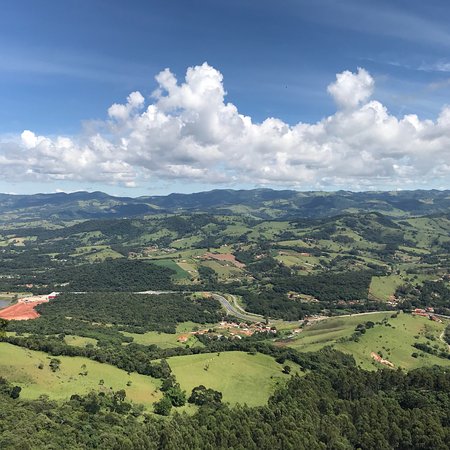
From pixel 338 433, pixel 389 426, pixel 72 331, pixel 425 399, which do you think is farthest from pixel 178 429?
pixel 72 331

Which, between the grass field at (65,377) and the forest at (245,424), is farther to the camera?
the grass field at (65,377)

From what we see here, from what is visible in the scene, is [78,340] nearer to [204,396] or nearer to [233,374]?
[233,374]

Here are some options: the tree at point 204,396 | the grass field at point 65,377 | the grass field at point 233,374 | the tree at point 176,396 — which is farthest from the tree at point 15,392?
the grass field at point 233,374

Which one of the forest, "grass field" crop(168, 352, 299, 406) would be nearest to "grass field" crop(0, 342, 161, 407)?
the forest

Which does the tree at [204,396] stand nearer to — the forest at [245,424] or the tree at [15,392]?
the forest at [245,424]

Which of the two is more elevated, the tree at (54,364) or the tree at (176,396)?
the tree at (54,364)

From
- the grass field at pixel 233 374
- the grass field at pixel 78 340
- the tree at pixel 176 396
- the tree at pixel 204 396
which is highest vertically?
the tree at pixel 176 396
